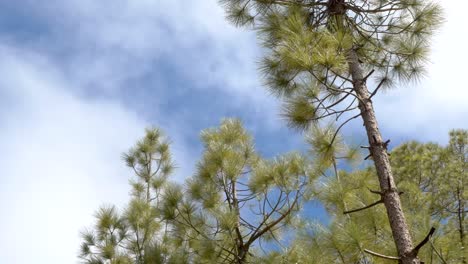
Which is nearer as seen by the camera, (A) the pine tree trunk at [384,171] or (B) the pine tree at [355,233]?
(A) the pine tree trunk at [384,171]

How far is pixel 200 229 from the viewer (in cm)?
473

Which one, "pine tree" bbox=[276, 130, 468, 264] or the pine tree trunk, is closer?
the pine tree trunk

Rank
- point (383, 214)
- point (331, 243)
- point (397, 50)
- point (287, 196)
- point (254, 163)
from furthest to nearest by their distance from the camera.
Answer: point (254, 163)
point (287, 196)
point (397, 50)
point (383, 214)
point (331, 243)

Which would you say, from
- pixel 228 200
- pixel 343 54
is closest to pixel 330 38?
pixel 343 54

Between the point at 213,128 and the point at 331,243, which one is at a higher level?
the point at 213,128

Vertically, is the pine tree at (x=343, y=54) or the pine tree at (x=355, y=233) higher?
the pine tree at (x=343, y=54)

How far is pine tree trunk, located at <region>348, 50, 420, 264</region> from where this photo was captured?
2627 millimetres

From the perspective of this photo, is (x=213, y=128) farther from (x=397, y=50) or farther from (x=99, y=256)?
(x=99, y=256)

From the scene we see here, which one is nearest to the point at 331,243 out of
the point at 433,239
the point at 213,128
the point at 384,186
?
the point at 384,186

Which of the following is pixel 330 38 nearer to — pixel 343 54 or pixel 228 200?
pixel 343 54

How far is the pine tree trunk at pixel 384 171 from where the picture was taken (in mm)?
2627

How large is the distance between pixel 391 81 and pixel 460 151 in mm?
5906

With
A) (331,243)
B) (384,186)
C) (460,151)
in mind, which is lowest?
(331,243)

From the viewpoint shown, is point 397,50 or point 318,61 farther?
point 397,50
